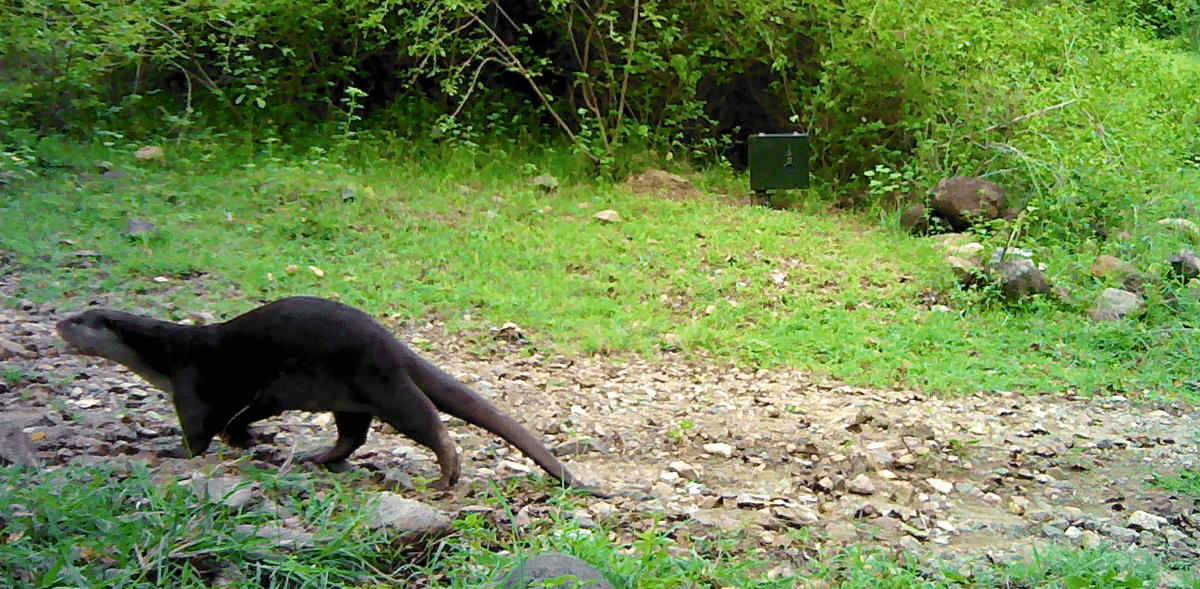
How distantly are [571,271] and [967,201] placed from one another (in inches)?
124

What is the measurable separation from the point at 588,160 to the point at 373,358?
615 centimetres

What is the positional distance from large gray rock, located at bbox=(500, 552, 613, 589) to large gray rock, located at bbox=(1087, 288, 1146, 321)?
4798 mm

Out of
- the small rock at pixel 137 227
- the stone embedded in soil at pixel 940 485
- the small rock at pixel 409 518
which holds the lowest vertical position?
the stone embedded in soil at pixel 940 485

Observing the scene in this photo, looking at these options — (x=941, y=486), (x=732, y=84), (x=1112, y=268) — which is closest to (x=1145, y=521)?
(x=941, y=486)

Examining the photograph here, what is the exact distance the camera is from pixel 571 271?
23.8ft

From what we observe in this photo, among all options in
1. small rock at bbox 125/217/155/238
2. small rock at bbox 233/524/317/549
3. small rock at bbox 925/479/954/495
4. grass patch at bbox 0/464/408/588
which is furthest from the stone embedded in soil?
small rock at bbox 125/217/155/238

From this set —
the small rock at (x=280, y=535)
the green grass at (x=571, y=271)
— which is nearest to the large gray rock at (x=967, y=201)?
the green grass at (x=571, y=271)

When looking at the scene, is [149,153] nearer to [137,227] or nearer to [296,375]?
[137,227]

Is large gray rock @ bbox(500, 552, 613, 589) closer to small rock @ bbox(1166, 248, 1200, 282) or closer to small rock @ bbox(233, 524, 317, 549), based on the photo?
small rock @ bbox(233, 524, 317, 549)

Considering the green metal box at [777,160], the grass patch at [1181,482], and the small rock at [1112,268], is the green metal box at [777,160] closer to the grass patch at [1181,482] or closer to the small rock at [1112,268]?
the small rock at [1112,268]

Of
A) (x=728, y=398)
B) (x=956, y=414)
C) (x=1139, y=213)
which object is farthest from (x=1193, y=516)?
(x=1139, y=213)

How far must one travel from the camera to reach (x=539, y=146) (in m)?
9.87

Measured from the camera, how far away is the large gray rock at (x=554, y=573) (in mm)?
2818

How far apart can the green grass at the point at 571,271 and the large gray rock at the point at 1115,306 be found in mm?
104
